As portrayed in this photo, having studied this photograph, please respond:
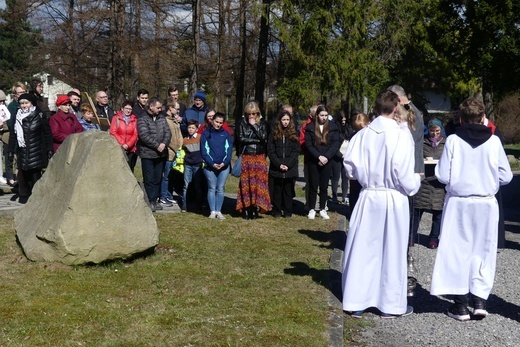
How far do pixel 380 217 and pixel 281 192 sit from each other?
527cm

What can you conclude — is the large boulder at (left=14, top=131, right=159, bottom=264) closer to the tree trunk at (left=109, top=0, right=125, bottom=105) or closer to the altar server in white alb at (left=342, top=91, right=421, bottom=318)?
the altar server in white alb at (left=342, top=91, right=421, bottom=318)

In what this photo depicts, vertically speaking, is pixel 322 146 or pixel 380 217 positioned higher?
pixel 322 146

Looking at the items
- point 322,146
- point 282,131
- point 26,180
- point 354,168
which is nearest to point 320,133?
point 322,146

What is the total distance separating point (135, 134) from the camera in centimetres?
1134

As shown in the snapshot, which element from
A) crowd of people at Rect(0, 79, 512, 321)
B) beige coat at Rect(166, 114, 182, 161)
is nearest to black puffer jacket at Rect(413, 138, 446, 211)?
crowd of people at Rect(0, 79, 512, 321)

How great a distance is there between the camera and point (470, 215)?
6.84 meters

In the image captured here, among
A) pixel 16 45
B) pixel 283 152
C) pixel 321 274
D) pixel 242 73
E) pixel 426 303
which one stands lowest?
pixel 426 303

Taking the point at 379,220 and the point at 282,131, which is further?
the point at 282,131

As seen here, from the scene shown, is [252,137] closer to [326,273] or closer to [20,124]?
[20,124]

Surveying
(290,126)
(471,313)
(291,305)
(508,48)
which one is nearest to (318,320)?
(291,305)

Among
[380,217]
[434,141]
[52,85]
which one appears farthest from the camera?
[52,85]

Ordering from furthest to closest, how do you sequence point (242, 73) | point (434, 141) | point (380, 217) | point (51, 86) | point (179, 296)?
point (51, 86) → point (242, 73) → point (434, 141) → point (179, 296) → point (380, 217)

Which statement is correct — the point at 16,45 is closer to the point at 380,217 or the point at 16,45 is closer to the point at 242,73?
the point at 242,73

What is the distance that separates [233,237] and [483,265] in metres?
4.06
